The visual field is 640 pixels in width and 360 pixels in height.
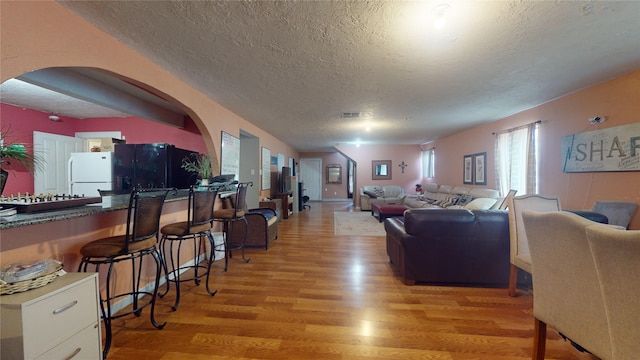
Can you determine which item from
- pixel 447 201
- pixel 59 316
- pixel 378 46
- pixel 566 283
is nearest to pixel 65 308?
pixel 59 316

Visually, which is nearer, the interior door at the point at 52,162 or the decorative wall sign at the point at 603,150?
the decorative wall sign at the point at 603,150

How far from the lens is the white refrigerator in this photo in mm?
3680

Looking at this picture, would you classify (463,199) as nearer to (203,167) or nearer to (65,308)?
(203,167)

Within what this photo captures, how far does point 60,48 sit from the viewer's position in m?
1.54

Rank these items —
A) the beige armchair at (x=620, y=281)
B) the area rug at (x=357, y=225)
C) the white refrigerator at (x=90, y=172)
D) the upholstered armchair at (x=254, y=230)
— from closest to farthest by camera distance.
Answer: the beige armchair at (x=620, y=281), the white refrigerator at (x=90, y=172), the upholstered armchair at (x=254, y=230), the area rug at (x=357, y=225)

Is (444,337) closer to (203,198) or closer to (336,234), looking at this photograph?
(203,198)

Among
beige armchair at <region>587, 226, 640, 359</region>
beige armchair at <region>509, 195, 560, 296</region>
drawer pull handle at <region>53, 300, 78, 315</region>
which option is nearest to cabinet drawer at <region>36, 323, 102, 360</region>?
drawer pull handle at <region>53, 300, 78, 315</region>

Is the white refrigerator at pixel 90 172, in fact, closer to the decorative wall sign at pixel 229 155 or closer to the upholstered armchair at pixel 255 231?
the decorative wall sign at pixel 229 155

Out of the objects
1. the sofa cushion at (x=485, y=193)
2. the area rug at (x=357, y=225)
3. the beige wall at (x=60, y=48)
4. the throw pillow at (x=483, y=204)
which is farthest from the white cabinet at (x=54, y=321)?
the sofa cushion at (x=485, y=193)

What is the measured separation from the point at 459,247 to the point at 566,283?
141cm

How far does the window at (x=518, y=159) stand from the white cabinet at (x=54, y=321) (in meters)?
5.36

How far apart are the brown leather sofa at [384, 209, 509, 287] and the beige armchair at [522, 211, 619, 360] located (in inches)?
45.3

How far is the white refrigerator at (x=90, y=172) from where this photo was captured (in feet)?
12.1

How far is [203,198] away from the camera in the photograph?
92.8 inches
